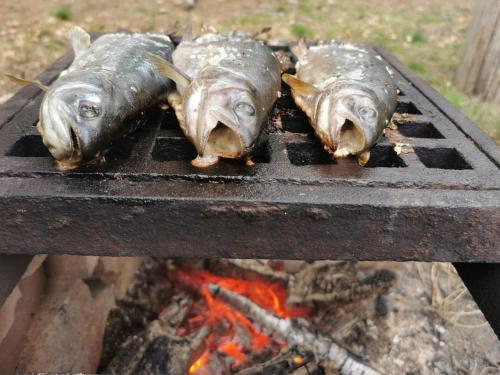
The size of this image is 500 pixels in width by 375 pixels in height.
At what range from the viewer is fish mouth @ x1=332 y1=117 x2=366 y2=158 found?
2.25 metres

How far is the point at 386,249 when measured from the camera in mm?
2057

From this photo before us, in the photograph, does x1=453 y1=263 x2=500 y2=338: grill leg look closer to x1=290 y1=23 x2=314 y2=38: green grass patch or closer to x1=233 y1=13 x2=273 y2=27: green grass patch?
x1=290 y1=23 x2=314 y2=38: green grass patch

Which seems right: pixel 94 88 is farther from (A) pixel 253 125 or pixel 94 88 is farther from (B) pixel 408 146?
(B) pixel 408 146

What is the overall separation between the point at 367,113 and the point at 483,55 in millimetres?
4862

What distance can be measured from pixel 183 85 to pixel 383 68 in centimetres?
141

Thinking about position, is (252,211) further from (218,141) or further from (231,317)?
(231,317)

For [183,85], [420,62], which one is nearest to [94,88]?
[183,85]

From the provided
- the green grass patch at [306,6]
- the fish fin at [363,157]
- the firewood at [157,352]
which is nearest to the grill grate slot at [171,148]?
the fish fin at [363,157]

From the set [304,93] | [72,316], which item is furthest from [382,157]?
[72,316]

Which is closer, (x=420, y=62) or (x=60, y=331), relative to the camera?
(x=60, y=331)

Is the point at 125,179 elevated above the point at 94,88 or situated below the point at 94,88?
below

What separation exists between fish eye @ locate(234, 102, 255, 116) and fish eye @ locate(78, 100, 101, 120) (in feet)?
2.16

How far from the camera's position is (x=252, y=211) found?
1.95 metres

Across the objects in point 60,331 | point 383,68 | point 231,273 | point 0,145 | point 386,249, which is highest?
point 383,68
